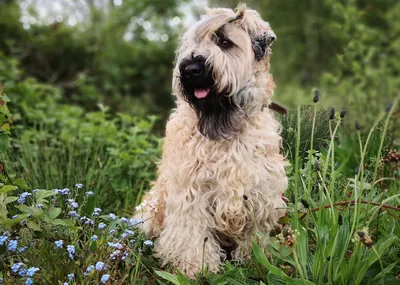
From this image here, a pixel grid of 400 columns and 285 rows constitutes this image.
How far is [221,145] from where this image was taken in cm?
319

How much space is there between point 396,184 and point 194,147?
189 centimetres

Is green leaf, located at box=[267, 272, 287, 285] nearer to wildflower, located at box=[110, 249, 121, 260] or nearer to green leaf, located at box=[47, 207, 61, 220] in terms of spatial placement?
wildflower, located at box=[110, 249, 121, 260]

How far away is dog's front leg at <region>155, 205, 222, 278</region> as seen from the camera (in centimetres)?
319

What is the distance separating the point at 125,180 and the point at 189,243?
1648 millimetres

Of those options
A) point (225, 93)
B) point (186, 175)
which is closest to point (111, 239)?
point (186, 175)

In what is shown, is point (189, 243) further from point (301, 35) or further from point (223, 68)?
point (301, 35)

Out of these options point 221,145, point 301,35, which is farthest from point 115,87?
point 301,35

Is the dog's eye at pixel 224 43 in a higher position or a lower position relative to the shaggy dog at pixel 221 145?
higher

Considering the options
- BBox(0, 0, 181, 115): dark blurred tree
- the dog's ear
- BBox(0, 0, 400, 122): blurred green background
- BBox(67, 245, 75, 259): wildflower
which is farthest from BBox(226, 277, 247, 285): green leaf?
BBox(0, 0, 181, 115): dark blurred tree

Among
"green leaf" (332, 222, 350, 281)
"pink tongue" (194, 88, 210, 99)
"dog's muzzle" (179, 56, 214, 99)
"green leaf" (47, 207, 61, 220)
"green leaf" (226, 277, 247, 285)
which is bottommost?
"green leaf" (226, 277, 247, 285)

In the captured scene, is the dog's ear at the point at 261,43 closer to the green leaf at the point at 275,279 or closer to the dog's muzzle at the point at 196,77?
the dog's muzzle at the point at 196,77

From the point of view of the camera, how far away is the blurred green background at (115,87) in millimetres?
4578

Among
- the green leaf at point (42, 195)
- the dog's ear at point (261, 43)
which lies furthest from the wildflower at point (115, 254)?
the dog's ear at point (261, 43)

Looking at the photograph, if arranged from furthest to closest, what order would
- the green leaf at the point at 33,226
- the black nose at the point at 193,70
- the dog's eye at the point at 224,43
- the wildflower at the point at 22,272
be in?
1. the dog's eye at the point at 224,43
2. the black nose at the point at 193,70
3. the green leaf at the point at 33,226
4. the wildflower at the point at 22,272
